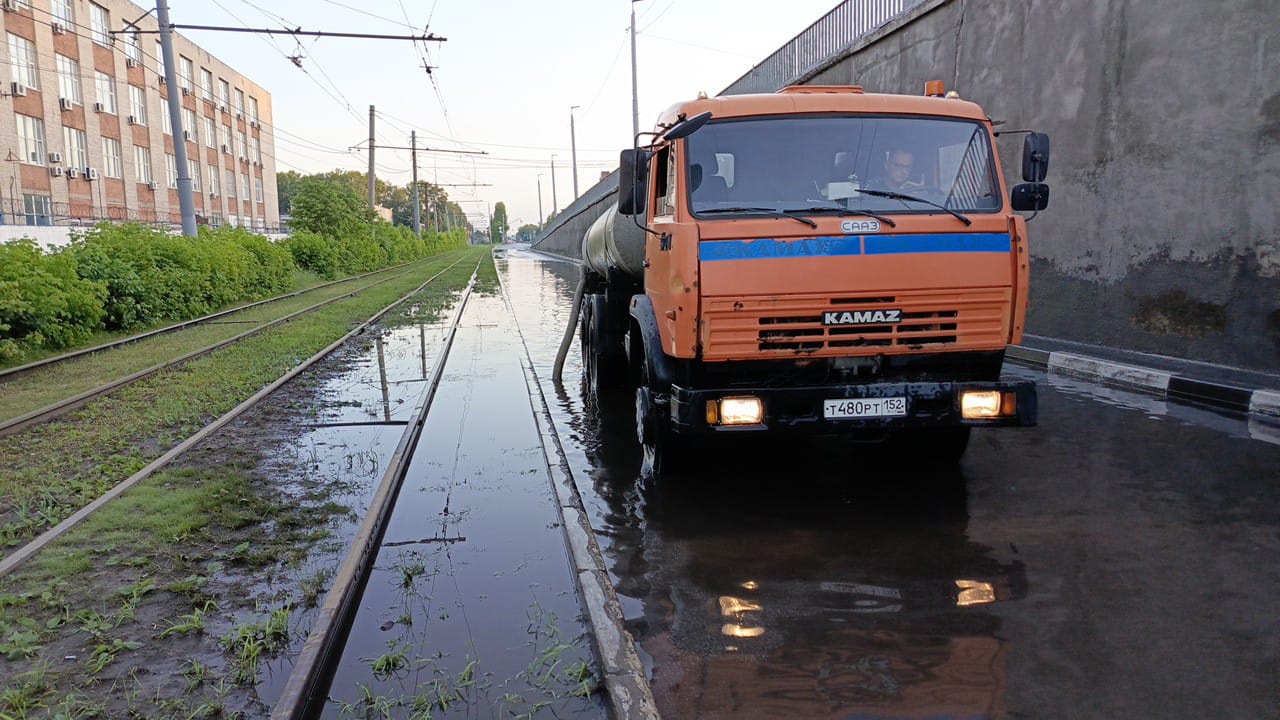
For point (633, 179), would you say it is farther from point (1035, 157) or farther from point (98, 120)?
point (98, 120)

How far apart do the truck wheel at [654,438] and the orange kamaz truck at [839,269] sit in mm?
66

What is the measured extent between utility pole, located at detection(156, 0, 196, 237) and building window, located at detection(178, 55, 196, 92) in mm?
37552

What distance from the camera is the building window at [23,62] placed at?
116ft

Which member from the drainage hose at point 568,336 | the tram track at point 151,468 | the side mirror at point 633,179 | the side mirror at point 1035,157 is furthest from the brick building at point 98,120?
the side mirror at point 1035,157

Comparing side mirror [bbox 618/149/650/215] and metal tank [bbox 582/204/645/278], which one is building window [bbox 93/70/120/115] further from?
side mirror [bbox 618/149/650/215]

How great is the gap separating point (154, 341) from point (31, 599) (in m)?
11.1

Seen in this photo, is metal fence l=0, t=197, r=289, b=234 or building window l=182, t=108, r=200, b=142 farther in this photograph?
building window l=182, t=108, r=200, b=142

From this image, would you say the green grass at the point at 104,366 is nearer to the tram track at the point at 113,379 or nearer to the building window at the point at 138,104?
the tram track at the point at 113,379

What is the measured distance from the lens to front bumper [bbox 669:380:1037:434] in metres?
5.18

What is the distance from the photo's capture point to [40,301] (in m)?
12.0

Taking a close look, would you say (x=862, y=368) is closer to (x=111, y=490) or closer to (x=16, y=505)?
(x=111, y=490)

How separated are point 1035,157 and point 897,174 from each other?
0.87 meters

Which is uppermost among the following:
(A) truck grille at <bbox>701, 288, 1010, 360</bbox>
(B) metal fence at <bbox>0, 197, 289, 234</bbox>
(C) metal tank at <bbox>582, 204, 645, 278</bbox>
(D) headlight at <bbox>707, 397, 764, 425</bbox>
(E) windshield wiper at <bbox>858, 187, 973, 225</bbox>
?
(B) metal fence at <bbox>0, 197, 289, 234</bbox>

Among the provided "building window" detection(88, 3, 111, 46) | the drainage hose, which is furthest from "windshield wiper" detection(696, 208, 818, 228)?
"building window" detection(88, 3, 111, 46)
